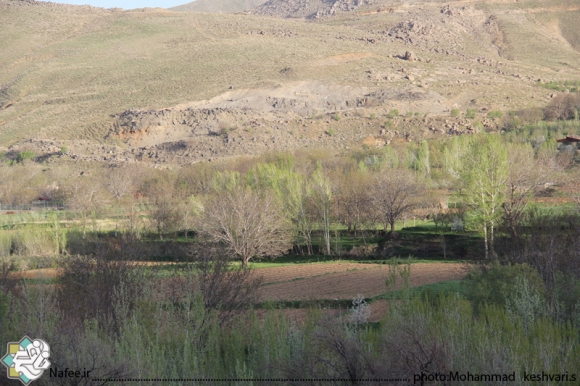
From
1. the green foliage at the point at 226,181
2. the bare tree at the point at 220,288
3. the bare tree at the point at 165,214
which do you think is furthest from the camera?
the green foliage at the point at 226,181

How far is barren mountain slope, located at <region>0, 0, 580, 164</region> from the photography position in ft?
268

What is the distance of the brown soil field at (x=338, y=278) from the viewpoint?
87.1 ft

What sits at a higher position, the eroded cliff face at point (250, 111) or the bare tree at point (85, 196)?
the eroded cliff face at point (250, 111)

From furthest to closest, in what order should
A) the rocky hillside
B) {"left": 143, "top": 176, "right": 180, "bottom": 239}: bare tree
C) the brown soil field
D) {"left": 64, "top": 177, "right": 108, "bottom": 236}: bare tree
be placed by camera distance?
the rocky hillside
{"left": 64, "top": 177, "right": 108, "bottom": 236}: bare tree
{"left": 143, "top": 176, "right": 180, "bottom": 239}: bare tree
the brown soil field

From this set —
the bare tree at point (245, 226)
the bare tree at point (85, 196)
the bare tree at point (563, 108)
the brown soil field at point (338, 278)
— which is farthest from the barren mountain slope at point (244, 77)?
the brown soil field at point (338, 278)

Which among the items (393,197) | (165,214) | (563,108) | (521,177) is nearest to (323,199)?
(393,197)

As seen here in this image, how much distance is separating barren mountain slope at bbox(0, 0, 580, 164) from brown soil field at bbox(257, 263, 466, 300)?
43024 mm

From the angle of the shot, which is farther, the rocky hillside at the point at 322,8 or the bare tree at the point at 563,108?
the rocky hillside at the point at 322,8

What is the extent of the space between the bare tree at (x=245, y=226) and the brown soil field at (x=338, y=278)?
72.7 inches

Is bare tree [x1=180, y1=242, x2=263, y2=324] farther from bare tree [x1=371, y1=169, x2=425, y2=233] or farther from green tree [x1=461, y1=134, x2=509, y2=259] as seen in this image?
bare tree [x1=371, y1=169, x2=425, y2=233]

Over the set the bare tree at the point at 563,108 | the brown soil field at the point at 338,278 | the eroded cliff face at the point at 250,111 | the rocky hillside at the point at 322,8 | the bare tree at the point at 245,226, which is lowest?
the brown soil field at the point at 338,278

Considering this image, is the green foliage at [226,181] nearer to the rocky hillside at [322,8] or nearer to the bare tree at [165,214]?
the bare tree at [165,214]

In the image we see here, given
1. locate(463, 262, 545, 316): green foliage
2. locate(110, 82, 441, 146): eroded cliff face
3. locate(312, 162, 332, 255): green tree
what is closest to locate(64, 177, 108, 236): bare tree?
locate(312, 162, 332, 255): green tree

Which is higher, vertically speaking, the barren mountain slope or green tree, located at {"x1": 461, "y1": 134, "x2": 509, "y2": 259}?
the barren mountain slope
